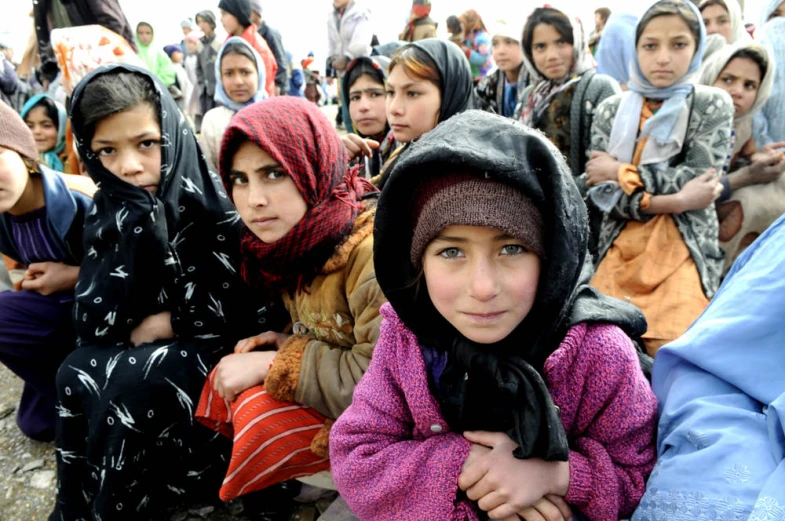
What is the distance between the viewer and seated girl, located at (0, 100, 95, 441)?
2.24m

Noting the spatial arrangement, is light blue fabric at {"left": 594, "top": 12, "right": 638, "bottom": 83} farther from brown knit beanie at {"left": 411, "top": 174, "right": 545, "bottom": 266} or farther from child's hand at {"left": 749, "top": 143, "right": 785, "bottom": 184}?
brown knit beanie at {"left": 411, "top": 174, "right": 545, "bottom": 266}

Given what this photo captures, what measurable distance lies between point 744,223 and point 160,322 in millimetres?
3056

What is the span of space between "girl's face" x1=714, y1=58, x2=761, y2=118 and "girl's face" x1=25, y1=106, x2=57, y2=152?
4.86 m

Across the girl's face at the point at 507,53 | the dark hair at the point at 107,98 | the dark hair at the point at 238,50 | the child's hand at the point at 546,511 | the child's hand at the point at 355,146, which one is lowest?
the child's hand at the point at 546,511

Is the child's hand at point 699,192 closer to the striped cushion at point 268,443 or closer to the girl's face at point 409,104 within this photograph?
the girl's face at point 409,104

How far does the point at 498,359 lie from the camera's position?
117 cm

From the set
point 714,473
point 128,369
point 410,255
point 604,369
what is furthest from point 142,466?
point 714,473

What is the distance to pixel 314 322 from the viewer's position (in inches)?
71.9

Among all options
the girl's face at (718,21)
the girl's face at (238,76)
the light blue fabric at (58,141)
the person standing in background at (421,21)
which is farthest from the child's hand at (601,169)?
the person standing in background at (421,21)

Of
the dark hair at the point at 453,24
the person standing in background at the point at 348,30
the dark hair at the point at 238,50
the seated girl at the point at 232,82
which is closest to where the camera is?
the seated girl at the point at 232,82

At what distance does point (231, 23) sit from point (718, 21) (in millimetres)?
4588

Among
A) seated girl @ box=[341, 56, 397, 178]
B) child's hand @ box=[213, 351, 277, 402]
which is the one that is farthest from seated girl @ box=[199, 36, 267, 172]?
child's hand @ box=[213, 351, 277, 402]

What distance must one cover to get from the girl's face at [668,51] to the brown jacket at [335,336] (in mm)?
1777

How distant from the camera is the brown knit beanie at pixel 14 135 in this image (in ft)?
7.07
